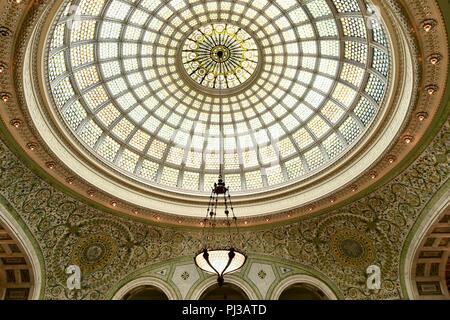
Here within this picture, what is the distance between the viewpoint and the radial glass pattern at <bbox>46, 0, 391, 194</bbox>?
13758mm

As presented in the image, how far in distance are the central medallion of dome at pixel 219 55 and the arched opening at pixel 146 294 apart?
28.1ft

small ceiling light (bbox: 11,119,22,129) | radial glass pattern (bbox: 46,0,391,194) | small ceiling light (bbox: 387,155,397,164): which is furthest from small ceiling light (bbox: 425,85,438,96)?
small ceiling light (bbox: 11,119,22,129)

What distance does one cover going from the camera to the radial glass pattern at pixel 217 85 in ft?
45.1

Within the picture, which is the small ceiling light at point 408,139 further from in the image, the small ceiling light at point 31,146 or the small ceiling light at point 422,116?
the small ceiling light at point 31,146

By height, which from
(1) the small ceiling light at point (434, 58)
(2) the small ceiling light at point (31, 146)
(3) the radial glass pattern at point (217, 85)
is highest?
(3) the radial glass pattern at point (217, 85)

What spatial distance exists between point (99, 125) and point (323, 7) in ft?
30.6

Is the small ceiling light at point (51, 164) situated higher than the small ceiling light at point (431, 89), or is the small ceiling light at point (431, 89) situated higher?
the small ceiling light at point (51, 164)

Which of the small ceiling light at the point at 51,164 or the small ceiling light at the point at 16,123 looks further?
the small ceiling light at the point at 51,164

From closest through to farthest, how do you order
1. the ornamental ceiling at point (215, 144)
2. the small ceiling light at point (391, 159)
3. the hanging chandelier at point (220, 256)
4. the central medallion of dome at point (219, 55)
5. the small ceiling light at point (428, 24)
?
the small ceiling light at point (428, 24) < the hanging chandelier at point (220, 256) < the ornamental ceiling at point (215, 144) < the small ceiling light at point (391, 159) < the central medallion of dome at point (219, 55)

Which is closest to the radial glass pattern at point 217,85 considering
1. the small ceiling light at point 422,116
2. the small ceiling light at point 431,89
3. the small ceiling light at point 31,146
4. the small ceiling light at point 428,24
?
the small ceiling light at point 31,146

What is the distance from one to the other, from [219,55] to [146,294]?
10496 mm

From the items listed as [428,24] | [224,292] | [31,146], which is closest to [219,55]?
[31,146]

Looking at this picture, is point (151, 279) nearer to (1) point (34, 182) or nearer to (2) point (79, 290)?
(2) point (79, 290)
